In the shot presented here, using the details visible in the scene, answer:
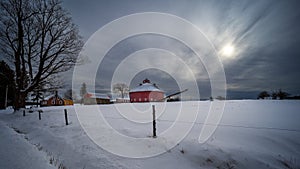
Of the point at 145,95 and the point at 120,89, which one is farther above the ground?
the point at 120,89

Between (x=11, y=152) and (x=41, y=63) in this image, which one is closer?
(x=11, y=152)

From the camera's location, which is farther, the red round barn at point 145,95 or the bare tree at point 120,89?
the bare tree at point 120,89

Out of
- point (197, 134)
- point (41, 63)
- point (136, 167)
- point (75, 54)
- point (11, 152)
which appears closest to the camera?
point (11, 152)

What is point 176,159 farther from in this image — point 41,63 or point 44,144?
point 41,63

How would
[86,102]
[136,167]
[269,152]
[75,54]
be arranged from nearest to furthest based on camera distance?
[136,167] → [269,152] → [75,54] → [86,102]

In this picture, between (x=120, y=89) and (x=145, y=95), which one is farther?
(x=120, y=89)

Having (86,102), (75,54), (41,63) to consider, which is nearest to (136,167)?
(75,54)

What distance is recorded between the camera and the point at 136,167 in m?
3.11

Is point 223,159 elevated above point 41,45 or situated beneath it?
situated beneath

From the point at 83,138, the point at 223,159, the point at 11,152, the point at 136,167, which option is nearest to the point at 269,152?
the point at 223,159

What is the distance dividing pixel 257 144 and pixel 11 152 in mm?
7490

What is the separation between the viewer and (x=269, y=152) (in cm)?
395

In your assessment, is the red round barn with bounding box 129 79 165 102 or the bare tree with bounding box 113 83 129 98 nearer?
the red round barn with bounding box 129 79 165 102

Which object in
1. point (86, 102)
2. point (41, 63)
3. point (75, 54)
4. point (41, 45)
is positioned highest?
point (41, 45)
